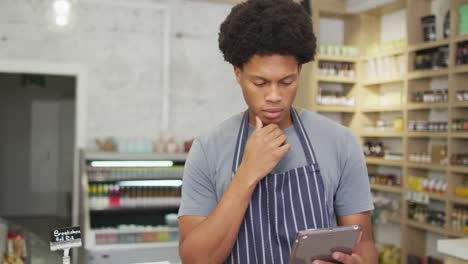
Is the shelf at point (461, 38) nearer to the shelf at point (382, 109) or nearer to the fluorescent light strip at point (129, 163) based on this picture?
the shelf at point (382, 109)

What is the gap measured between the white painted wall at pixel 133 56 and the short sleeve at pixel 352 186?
4.95m

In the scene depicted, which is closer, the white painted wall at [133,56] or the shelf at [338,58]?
the white painted wall at [133,56]

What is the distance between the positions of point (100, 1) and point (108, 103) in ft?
3.79

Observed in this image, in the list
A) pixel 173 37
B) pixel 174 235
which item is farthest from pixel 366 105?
pixel 174 235

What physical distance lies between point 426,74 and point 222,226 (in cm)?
507

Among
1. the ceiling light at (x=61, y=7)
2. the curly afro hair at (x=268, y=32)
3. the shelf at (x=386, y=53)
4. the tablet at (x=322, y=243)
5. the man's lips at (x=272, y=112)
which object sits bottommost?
the tablet at (x=322, y=243)

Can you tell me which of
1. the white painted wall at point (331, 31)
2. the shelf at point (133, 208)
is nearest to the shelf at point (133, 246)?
the shelf at point (133, 208)

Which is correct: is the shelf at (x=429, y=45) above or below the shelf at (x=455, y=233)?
above

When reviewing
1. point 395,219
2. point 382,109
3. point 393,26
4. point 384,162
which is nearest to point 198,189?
point 395,219

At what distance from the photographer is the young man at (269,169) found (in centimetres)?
132

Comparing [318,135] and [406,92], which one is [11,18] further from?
[318,135]

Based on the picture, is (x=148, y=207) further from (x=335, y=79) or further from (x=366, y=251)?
(x=366, y=251)

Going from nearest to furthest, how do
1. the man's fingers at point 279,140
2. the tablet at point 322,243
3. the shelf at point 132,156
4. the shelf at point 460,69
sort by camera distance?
the tablet at point 322,243, the man's fingers at point 279,140, the shelf at point 460,69, the shelf at point 132,156

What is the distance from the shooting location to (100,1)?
19.5 ft
